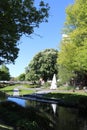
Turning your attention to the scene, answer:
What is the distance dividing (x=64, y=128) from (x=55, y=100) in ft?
72.3

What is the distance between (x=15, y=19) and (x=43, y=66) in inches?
3456

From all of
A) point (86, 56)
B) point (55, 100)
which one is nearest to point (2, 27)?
point (86, 56)

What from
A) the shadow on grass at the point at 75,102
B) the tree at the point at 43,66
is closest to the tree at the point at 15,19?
the shadow on grass at the point at 75,102

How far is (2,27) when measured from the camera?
21.1m

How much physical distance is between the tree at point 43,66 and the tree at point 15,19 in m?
82.9

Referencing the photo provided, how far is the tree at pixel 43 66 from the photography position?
110375mm

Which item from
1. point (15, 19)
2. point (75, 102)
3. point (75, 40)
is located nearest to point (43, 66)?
point (75, 40)

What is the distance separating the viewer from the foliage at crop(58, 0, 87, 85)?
3928cm

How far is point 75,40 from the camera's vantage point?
4531 centimetres

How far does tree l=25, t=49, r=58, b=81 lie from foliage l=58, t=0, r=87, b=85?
56.3 metres

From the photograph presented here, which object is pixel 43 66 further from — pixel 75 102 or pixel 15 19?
pixel 15 19

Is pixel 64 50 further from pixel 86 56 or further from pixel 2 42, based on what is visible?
pixel 2 42

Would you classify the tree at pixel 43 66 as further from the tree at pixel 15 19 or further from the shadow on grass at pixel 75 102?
the tree at pixel 15 19

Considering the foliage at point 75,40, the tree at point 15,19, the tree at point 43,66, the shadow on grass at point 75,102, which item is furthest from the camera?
the tree at point 43,66
